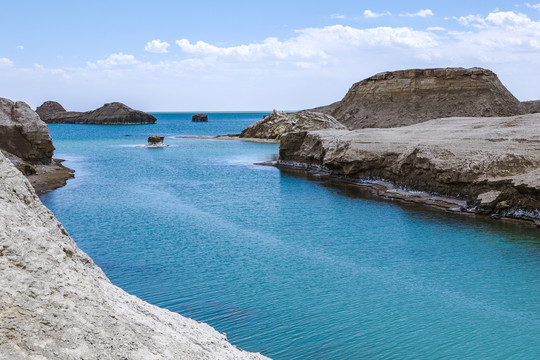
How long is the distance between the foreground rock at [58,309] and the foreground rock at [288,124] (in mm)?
60695

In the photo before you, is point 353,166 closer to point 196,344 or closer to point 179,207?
point 179,207

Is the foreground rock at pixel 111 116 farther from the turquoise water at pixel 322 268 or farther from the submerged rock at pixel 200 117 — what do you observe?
the turquoise water at pixel 322 268

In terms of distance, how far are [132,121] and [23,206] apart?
168380 millimetres

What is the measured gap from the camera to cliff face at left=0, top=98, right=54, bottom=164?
3675 cm

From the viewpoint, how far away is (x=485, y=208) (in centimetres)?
2416

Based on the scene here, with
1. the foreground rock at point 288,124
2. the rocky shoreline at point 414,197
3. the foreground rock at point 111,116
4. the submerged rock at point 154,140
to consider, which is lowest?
the rocky shoreline at point 414,197

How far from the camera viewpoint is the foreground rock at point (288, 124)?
2640 inches

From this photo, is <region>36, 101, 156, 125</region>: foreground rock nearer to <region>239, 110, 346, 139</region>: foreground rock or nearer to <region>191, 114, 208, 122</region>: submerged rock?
<region>191, 114, 208, 122</region>: submerged rock

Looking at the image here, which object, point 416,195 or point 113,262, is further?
point 416,195

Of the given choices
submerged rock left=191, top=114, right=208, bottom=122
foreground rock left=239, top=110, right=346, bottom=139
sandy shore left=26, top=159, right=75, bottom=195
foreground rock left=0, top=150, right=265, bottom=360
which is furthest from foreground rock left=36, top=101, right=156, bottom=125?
foreground rock left=0, top=150, right=265, bottom=360

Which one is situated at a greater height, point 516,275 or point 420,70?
point 420,70

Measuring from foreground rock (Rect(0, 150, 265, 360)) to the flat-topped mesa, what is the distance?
246 ft

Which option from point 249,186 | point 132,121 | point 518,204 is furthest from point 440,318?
point 132,121

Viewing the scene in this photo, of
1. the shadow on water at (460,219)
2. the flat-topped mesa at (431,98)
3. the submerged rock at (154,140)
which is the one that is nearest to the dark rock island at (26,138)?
the shadow on water at (460,219)
